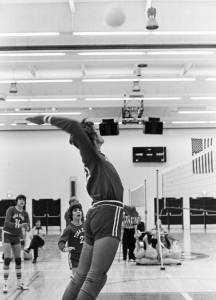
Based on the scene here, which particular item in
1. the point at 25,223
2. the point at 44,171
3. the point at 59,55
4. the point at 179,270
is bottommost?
the point at 179,270

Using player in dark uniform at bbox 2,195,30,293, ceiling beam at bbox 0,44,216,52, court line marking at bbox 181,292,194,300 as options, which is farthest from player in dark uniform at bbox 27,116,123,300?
ceiling beam at bbox 0,44,216,52

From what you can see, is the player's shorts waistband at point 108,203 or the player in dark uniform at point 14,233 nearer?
the player's shorts waistband at point 108,203

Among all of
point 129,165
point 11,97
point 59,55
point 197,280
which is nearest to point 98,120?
point 129,165

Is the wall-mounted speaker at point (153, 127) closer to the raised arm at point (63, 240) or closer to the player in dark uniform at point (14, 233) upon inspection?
the player in dark uniform at point (14, 233)

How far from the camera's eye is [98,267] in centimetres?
372

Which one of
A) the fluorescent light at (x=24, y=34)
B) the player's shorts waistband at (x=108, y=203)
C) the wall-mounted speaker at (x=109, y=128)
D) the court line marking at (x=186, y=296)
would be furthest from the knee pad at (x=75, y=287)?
the wall-mounted speaker at (x=109, y=128)

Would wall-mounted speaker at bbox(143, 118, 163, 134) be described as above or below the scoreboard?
above

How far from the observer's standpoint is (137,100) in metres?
21.6

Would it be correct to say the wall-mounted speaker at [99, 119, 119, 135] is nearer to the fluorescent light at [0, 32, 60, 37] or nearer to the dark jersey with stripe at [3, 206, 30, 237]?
the fluorescent light at [0, 32, 60, 37]

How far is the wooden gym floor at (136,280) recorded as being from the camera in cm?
909

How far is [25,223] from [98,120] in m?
17.3

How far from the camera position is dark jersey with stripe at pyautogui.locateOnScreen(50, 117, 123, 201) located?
391 cm

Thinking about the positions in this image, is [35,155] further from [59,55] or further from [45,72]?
[59,55]

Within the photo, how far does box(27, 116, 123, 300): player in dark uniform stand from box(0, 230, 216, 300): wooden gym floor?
4.96m
